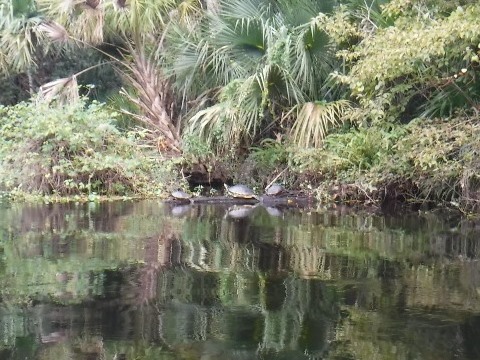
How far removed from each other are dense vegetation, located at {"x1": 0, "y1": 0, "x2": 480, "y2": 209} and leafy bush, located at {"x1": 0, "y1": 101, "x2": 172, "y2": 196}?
1.7 inches

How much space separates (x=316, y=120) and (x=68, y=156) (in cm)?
409

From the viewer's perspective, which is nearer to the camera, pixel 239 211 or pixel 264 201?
pixel 239 211

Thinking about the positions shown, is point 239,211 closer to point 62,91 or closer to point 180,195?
point 180,195

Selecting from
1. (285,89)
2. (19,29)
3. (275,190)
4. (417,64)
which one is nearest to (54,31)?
(19,29)

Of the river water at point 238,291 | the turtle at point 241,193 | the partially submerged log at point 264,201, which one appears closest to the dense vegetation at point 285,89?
the partially submerged log at point 264,201

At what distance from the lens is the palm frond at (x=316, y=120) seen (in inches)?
401

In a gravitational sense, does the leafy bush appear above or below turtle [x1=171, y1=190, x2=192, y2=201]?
above

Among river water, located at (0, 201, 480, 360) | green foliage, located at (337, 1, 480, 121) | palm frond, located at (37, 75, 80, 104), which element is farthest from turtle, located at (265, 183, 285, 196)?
palm frond, located at (37, 75, 80, 104)

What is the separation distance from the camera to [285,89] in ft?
35.4

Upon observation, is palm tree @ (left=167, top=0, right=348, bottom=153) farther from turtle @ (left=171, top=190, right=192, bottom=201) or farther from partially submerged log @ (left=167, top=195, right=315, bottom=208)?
turtle @ (left=171, top=190, right=192, bottom=201)

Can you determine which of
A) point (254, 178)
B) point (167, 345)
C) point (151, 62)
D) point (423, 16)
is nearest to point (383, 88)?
point (423, 16)

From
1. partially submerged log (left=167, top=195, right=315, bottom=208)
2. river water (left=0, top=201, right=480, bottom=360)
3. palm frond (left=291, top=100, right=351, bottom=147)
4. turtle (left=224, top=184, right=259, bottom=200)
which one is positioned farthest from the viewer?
palm frond (left=291, top=100, right=351, bottom=147)

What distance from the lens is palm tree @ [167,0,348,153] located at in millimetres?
10461

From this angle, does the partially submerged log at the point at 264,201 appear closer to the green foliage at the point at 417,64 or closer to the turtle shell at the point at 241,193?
the turtle shell at the point at 241,193
